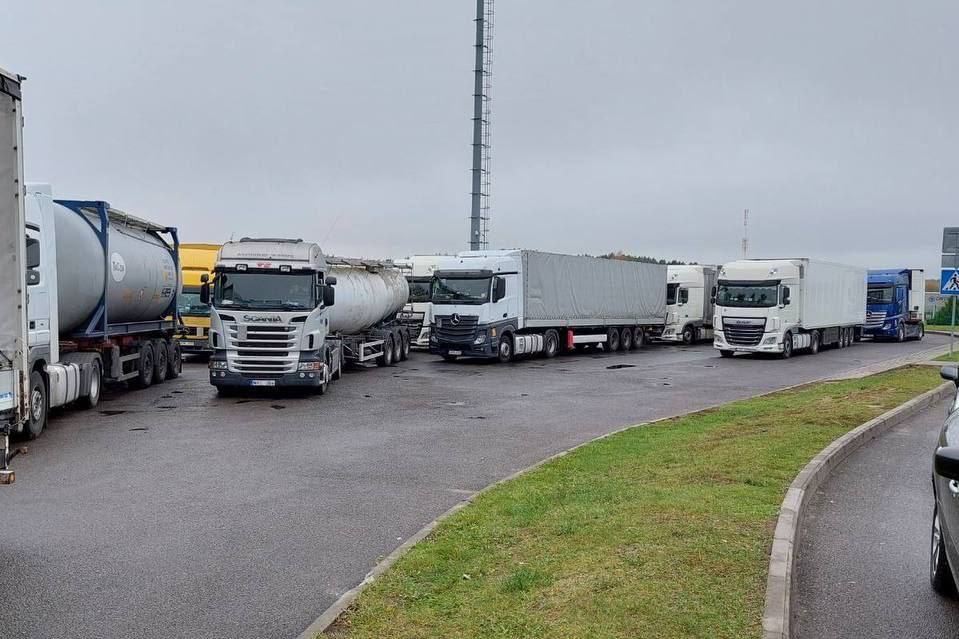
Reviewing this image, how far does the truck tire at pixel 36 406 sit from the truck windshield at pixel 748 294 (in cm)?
2532

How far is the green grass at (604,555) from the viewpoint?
5.26 m

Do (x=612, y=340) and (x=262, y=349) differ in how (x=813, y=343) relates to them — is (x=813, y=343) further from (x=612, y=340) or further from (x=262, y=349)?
(x=262, y=349)

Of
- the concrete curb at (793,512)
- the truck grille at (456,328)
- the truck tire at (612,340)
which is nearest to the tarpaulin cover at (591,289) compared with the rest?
the truck tire at (612,340)

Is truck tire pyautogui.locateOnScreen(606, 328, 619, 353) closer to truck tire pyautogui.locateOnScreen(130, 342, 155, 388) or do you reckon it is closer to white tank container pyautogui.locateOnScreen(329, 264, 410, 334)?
white tank container pyautogui.locateOnScreen(329, 264, 410, 334)

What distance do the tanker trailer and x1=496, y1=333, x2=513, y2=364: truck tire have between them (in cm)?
1067

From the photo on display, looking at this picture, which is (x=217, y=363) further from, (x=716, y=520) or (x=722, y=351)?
(x=722, y=351)

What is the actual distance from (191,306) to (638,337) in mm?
19546

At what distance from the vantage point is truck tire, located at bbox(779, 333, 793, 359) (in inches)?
1329

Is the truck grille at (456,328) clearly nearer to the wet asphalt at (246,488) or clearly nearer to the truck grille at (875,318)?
the wet asphalt at (246,488)

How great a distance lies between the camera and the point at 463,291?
2942 centimetres

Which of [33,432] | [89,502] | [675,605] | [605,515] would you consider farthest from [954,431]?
A: [33,432]

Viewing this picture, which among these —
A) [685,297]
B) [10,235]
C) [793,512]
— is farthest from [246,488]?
[685,297]

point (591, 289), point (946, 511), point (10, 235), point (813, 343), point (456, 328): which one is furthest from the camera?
point (813, 343)

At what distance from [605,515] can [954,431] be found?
3.01m
